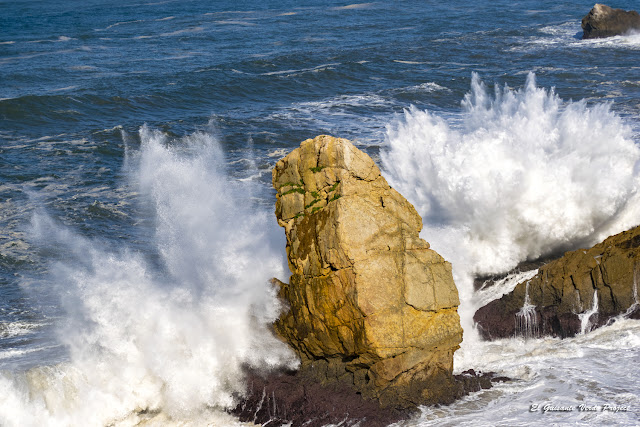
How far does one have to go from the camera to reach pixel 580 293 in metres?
10.8

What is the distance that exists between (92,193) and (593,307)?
12.8 metres

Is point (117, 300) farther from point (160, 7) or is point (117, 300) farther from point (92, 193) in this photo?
point (160, 7)

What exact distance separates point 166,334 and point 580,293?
613 cm

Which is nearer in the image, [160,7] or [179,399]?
[179,399]

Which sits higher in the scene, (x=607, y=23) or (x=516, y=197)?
(x=607, y=23)

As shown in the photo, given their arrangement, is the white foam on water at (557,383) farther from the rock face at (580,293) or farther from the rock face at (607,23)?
the rock face at (607,23)

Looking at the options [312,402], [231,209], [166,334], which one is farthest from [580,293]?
[231,209]

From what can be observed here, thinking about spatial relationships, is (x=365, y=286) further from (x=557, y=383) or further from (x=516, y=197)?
(x=516, y=197)

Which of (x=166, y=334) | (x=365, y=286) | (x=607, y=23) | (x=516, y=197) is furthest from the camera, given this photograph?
(x=607, y=23)

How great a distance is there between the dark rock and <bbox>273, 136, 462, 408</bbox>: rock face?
13 cm

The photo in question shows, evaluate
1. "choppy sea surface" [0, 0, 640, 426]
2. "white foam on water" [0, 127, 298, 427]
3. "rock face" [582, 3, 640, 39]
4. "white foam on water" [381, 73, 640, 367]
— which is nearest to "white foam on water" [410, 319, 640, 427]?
"choppy sea surface" [0, 0, 640, 426]

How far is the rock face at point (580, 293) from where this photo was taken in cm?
1059

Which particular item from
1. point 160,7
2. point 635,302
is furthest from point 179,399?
point 160,7

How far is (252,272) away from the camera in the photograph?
1150 cm
